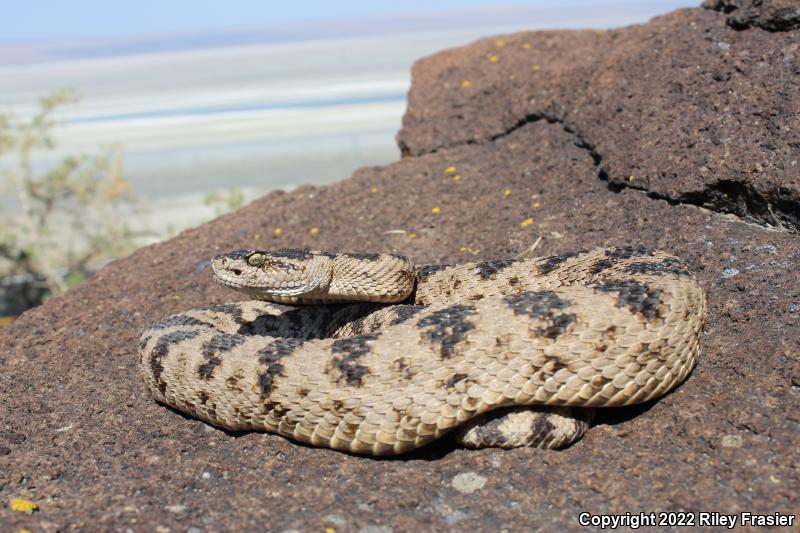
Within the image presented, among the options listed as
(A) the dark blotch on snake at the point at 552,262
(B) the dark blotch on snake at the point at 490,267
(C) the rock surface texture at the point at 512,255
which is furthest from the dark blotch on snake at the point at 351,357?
(A) the dark blotch on snake at the point at 552,262

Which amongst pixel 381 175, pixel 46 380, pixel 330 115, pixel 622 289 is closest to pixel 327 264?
pixel 622 289

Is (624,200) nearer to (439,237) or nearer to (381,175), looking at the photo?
(439,237)

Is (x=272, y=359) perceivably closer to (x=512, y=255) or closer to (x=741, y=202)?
(x=512, y=255)

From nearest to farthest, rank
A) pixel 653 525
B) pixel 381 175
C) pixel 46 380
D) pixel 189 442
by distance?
pixel 653 525, pixel 189 442, pixel 46 380, pixel 381 175

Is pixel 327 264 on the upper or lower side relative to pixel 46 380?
upper

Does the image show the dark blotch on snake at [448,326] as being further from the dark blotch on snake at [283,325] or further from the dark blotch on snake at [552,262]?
the dark blotch on snake at [283,325]
